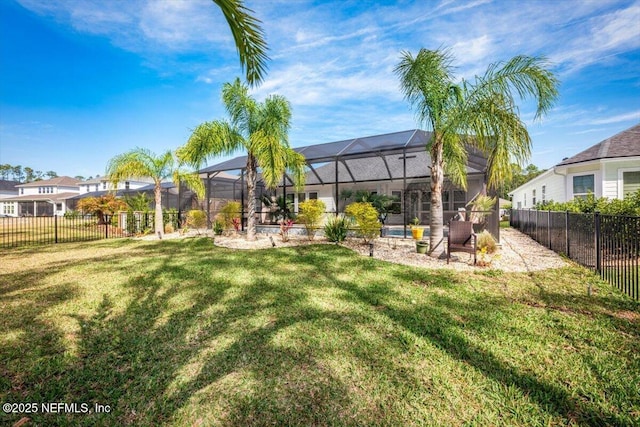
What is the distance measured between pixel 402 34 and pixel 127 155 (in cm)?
1293

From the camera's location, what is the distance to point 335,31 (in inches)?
391

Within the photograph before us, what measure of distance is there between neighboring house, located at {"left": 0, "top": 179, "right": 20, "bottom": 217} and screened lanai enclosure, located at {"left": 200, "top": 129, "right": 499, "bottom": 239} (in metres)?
46.4

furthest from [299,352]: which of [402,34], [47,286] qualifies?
[402,34]

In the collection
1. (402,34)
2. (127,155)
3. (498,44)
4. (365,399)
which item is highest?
(402,34)

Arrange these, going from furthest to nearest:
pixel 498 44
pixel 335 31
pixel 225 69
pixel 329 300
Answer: pixel 225 69, pixel 335 31, pixel 498 44, pixel 329 300

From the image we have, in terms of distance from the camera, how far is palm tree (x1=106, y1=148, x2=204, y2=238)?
499 inches

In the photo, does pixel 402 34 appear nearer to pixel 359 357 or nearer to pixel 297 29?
pixel 297 29

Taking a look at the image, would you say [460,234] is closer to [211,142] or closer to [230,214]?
[211,142]

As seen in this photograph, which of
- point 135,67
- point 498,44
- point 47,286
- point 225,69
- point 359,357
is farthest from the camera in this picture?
point 135,67

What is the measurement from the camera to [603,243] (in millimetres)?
5484

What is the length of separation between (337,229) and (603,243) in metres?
6.93

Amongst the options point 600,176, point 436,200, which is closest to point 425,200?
point 600,176

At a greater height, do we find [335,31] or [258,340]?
[335,31]

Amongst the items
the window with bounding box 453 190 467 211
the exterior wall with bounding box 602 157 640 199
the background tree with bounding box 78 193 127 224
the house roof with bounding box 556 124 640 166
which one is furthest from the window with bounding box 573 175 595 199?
the background tree with bounding box 78 193 127 224
